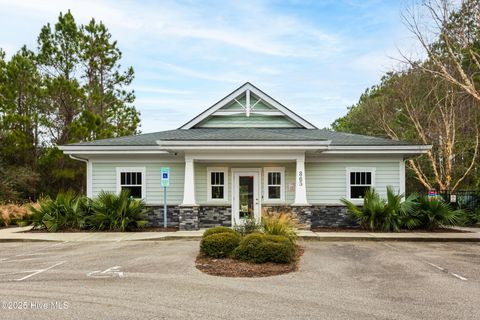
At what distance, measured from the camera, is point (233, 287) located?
315 inches

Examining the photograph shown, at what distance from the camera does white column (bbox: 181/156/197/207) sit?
16312 millimetres

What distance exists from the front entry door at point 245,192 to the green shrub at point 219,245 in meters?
6.72

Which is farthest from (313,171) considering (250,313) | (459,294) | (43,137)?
(43,137)

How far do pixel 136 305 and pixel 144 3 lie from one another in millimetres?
13657

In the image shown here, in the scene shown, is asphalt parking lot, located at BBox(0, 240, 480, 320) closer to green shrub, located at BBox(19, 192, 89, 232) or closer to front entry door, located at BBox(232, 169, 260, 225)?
green shrub, located at BBox(19, 192, 89, 232)

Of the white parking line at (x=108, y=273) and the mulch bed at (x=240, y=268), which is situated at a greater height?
the mulch bed at (x=240, y=268)

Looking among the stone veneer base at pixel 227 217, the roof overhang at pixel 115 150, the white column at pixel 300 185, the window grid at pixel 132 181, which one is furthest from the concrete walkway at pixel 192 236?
the roof overhang at pixel 115 150

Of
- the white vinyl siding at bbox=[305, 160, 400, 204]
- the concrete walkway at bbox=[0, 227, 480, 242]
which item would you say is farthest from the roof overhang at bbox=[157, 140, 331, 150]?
the concrete walkway at bbox=[0, 227, 480, 242]

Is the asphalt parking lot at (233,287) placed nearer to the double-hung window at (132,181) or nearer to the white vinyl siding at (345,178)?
the white vinyl siding at (345,178)

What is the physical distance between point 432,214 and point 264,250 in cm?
923

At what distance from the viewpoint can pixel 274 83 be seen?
3175cm

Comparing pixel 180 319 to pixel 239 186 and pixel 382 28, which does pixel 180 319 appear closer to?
pixel 239 186

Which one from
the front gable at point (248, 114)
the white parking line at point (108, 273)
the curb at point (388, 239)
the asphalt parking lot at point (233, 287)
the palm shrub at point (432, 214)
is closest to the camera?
the asphalt parking lot at point (233, 287)

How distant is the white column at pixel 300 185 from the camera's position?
16.2m
